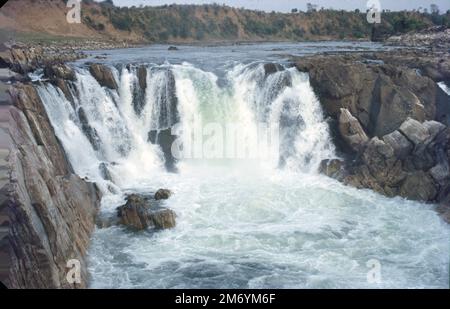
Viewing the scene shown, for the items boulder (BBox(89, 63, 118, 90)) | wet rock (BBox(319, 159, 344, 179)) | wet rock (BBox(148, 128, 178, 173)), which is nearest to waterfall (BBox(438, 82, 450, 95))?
wet rock (BBox(319, 159, 344, 179))

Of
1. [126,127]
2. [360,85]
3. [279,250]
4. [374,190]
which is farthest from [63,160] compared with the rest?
[360,85]

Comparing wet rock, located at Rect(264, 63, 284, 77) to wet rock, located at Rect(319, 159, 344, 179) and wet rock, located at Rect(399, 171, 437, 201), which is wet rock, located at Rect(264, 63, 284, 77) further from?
wet rock, located at Rect(399, 171, 437, 201)

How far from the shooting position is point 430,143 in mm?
12141

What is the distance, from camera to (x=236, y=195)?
1134 cm

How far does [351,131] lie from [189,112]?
170 inches

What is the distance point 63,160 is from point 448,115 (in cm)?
933

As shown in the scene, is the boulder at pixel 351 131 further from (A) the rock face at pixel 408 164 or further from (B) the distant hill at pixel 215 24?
(B) the distant hill at pixel 215 24

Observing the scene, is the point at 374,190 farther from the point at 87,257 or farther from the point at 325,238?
the point at 87,257

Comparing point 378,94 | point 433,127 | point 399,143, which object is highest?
point 378,94

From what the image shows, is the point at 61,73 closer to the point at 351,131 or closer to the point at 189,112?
the point at 189,112

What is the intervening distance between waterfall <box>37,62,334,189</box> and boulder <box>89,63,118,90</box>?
185 millimetres

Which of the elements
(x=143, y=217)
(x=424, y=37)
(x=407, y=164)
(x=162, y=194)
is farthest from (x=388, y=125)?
(x=424, y=37)

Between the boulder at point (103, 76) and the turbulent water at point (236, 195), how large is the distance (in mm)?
201

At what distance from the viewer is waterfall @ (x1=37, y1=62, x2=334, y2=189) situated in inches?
522
